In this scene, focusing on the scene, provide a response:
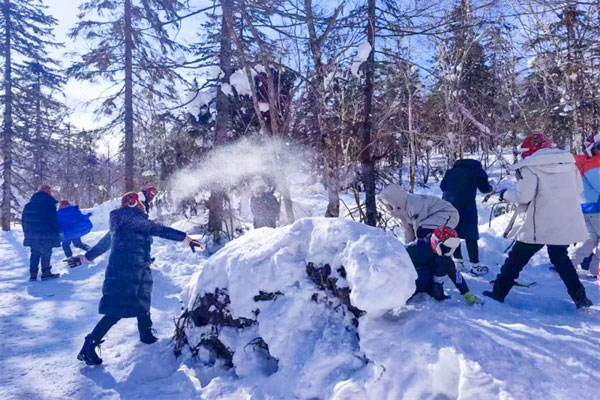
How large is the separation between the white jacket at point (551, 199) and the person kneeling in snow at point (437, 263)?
0.73 meters

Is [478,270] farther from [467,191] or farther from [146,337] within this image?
[146,337]

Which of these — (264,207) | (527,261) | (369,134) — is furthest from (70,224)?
(527,261)

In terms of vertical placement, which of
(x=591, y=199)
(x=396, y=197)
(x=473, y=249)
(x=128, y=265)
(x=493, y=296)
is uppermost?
(x=396, y=197)

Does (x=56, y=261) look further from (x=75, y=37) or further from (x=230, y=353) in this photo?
(x=230, y=353)

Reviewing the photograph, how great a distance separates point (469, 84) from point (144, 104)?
53.2 feet

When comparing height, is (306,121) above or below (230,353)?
above

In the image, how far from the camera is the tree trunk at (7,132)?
680 inches

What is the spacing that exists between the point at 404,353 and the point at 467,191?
372 cm

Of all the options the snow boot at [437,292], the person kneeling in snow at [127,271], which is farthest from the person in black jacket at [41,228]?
the snow boot at [437,292]

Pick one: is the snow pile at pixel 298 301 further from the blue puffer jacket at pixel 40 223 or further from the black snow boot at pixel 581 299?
the blue puffer jacket at pixel 40 223

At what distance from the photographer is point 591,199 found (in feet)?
15.7

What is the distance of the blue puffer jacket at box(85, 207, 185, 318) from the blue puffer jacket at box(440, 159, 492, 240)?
386cm

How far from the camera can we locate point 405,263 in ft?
9.45

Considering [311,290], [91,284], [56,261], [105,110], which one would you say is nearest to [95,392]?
[311,290]
